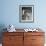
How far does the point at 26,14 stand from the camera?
4.00m

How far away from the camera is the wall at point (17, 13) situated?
13.0 feet

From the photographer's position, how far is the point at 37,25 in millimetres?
4023

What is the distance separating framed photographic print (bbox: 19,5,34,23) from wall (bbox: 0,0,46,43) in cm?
10

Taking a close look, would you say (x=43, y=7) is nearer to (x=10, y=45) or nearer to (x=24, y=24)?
(x=24, y=24)

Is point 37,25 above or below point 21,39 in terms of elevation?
above

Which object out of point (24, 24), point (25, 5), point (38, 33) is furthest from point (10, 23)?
point (38, 33)

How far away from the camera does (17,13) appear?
399 cm

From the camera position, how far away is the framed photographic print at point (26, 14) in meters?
3.98

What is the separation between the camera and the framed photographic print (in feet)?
13.1

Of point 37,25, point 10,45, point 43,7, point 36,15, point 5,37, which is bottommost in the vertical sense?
point 10,45

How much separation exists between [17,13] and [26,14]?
291 millimetres

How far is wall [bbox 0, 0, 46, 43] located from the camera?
13.0 feet

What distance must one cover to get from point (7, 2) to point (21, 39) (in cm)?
130

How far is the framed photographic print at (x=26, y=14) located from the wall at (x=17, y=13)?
0.10m
